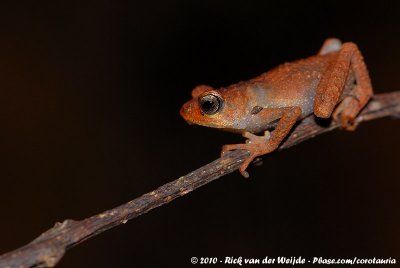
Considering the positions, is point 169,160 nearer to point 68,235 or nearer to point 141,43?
point 141,43

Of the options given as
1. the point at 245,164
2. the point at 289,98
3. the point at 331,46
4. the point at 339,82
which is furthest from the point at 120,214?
the point at 331,46

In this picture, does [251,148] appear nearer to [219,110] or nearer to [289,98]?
[219,110]

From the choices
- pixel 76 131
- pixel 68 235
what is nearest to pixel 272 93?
pixel 68 235

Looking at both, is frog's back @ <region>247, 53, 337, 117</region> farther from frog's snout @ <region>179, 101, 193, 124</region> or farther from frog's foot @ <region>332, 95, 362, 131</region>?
frog's snout @ <region>179, 101, 193, 124</region>

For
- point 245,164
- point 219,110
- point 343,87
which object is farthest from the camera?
point 343,87

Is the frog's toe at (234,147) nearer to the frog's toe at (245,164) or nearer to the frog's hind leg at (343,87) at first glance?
the frog's toe at (245,164)

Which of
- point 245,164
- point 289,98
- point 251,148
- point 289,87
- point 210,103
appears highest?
point 289,87

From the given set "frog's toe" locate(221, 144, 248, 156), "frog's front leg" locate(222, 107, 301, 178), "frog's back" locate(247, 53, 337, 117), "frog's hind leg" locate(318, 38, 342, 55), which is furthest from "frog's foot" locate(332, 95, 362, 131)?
"frog's toe" locate(221, 144, 248, 156)
